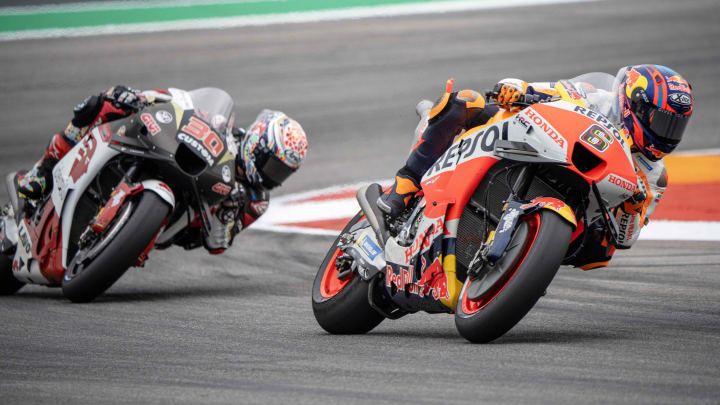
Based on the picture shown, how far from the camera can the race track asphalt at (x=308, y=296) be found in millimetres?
4945

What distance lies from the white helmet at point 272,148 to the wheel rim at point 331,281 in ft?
5.70

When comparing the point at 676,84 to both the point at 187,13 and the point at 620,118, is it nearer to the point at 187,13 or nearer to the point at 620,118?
the point at 620,118

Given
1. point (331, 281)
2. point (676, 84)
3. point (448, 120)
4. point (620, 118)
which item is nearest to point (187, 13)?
point (331, 281)

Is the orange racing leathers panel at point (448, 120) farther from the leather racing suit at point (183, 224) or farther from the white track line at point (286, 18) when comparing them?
the white track line at point (286, 18)

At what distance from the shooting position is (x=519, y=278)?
17.3 ft

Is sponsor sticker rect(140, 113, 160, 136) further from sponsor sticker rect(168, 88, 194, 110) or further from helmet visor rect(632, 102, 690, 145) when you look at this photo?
helmet visor rect(632, 102, 690, 145)

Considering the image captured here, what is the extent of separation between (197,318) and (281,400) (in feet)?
8.93

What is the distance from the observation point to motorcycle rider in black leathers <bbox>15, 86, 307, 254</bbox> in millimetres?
8531

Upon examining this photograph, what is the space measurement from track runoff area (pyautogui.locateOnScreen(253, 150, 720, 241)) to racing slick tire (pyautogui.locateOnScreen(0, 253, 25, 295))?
2694 mm

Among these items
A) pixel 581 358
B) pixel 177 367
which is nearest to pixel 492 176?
pixel 581 358

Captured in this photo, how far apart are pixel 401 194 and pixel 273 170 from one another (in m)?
2.30

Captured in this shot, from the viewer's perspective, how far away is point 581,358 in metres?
5.31

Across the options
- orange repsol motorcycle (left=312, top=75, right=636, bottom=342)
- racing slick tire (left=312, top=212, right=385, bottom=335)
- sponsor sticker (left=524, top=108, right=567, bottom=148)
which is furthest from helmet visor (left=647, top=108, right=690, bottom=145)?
racing slick tire (left=312, top=212, right=385, bottom=335)

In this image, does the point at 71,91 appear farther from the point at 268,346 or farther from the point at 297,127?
the point at 268,346
